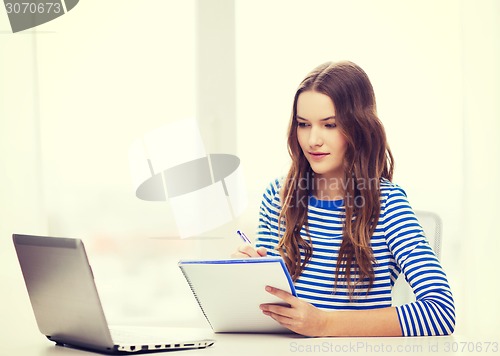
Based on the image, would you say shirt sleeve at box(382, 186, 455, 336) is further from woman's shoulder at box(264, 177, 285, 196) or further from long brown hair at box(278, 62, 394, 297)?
woman's shoulder at box(264, 177, 285, 196)

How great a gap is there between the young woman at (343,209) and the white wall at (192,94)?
99 cm

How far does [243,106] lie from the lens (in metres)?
2.89

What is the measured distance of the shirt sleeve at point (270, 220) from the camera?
1.96 meters

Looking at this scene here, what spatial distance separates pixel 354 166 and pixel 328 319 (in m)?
0.44

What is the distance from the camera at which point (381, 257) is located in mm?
1785

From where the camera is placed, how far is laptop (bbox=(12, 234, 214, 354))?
1190 mm

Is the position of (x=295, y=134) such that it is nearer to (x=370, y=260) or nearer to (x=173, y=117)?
(x=370, y=260)

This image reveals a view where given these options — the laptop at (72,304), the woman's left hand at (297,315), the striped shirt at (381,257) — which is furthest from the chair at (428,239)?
the laptop at (72,304)

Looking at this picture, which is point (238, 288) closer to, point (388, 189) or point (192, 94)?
point (388, 189)

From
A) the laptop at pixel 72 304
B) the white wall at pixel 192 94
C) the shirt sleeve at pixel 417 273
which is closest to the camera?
the laptop at pixel 72 304

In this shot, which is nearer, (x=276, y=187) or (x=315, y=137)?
(x=315, y=137)

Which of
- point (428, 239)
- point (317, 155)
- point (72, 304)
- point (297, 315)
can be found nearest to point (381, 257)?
point (428, 239)

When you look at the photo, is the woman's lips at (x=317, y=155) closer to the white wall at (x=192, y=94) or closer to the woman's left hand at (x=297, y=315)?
the woman's left hand at (x=297, y=315)

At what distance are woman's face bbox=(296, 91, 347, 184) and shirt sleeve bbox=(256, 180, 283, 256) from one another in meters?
0.24
